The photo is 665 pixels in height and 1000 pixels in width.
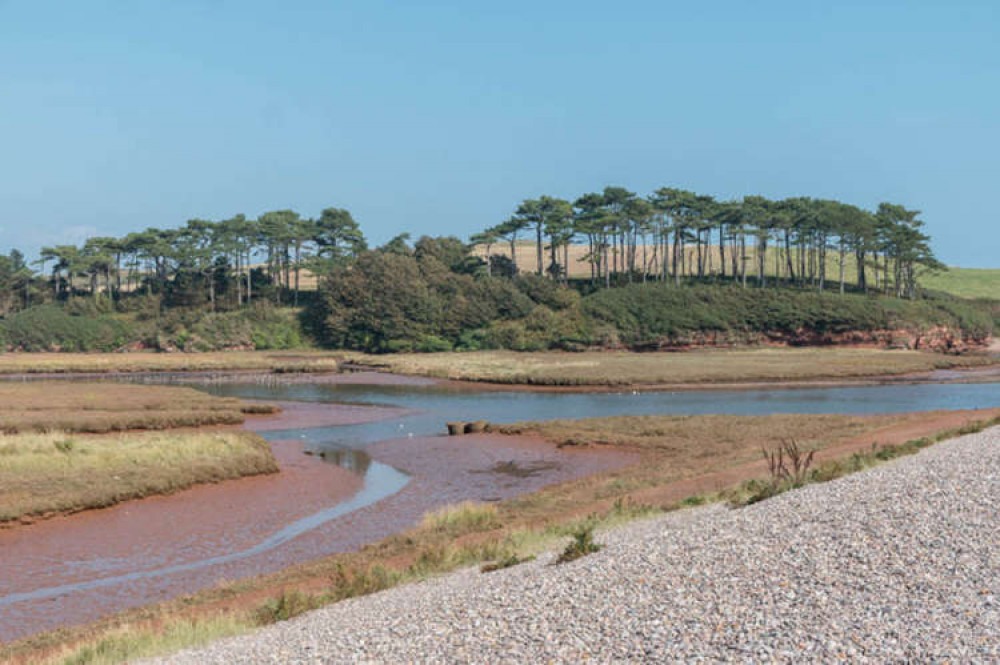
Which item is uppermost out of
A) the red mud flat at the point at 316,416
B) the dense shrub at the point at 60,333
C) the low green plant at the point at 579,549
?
the dense shrub at the point at 60,333

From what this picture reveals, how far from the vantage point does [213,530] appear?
23938mm

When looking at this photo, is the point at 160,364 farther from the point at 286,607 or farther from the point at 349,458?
the point at 286,607

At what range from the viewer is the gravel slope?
33.0 feet

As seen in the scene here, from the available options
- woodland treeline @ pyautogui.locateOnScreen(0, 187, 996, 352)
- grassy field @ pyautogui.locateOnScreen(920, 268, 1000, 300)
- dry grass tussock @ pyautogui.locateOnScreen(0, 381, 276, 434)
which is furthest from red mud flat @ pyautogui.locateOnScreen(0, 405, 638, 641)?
grassy field @ pyautogui.locateOnScreen(920, 268, 1000, 300)

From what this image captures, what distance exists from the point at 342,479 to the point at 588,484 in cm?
920

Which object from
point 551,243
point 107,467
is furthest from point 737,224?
point 107,467

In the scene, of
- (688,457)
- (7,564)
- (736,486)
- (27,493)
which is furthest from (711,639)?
(688,457)

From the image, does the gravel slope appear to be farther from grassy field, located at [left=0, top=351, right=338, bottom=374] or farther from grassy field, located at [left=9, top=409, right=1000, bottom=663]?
grassy field, located at [left=0, top=351, right=338, bottom=374]

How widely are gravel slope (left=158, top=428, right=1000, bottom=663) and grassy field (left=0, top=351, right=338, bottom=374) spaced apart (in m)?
74.3

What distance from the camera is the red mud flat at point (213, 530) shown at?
60.8 ft

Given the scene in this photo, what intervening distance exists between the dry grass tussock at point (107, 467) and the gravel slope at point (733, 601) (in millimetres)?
14105

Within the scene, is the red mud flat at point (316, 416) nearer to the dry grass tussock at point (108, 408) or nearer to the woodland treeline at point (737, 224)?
the dry grass tussock at point (108, 408)

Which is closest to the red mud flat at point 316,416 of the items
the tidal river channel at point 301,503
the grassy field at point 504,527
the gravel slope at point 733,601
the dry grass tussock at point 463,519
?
the tidal river channel at point 301,503

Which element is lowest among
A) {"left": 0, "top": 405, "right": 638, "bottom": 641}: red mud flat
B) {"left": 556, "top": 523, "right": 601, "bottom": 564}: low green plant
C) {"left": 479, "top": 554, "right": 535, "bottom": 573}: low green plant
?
{"left": 0, "top": 405, "right": 638, "bottom": 641}: red mud flat
